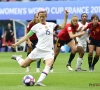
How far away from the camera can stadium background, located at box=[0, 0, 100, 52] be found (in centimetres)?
4138

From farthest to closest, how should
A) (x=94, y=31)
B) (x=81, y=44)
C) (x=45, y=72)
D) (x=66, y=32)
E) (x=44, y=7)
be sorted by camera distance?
1. (x=44, y=7)
2. (x=81, y=44)
3. (x=66, y=32)
4. (x=94, y=31)
5. (x=45, y=72)

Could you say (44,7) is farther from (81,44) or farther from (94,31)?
(94,31)

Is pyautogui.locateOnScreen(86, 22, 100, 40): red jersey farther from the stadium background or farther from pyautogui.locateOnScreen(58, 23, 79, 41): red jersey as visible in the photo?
the stadium background

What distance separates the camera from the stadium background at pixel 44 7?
41375 mm

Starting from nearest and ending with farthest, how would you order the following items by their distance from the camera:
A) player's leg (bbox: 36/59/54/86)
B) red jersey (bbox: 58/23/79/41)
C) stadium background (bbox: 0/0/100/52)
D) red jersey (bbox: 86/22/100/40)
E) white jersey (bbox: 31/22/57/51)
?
1. player's leg (bbox: 36/59/54/86)
2. white jersey (bbox: 31/22/57/51)
3. red jersey (bbox: 86/22/100/40)
4. red jersey (bbox: 58/23/79/41)
5. stadium background (bbox: 0/0/100/52)

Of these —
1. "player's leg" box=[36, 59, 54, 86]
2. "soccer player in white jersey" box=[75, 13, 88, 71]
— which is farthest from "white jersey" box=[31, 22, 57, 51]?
"soccer player in white jersey" box=[75, 13, 88, 71]

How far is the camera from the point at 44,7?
42.2 m

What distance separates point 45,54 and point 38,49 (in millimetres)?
285

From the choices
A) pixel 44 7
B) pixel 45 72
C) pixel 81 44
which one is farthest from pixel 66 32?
pixel 44 7

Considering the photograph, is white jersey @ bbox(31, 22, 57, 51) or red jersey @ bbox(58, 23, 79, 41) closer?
white jersey @ bbox(31, 22, 57, 51)

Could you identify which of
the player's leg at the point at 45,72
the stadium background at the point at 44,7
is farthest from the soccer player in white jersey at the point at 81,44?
the stadium background at the point at 44,7

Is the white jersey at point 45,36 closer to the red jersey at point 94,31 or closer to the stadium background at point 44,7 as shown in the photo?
the red jersey at point 94,31

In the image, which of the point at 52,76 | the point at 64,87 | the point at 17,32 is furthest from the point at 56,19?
the point at 64,87

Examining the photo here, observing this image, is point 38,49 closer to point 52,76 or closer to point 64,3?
point 52,76
